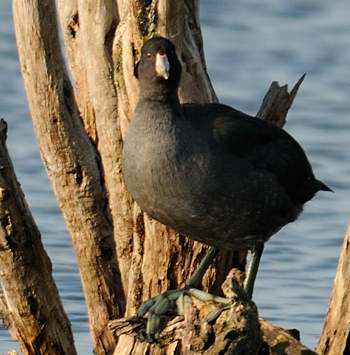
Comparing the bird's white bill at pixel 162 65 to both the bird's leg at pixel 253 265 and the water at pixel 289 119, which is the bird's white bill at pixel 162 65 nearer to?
the bird's leg at pixel 253 265

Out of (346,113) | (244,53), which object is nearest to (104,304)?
(346,113)

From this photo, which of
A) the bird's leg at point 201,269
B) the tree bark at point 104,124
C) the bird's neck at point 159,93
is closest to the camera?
the bird's neck at point 159,93

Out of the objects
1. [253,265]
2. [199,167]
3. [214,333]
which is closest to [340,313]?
[253,265]

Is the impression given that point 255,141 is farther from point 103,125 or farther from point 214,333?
point 214,333

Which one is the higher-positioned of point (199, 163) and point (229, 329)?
point (199, 163)

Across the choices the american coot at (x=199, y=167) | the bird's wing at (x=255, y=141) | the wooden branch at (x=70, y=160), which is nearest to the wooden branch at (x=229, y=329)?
the american coot at (x=199, y=167)

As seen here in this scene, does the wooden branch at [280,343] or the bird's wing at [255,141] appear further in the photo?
the bird's wing at [255,141]

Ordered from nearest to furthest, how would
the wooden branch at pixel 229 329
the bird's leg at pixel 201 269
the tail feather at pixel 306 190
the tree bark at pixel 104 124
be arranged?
the wooden branch at pixel 229 329 < the bird's leg at pixel 201 269 < the tree bark at pixel 104 124 < the tail feather at pixel 306 190

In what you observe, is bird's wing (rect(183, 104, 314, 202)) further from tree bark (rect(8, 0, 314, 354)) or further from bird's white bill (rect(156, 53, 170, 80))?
tree bark (rect(8, 0, 314, 354))

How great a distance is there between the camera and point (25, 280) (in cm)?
966

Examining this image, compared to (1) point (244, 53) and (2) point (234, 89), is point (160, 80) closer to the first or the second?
(2) point (234, 89)

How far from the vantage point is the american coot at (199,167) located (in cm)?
868

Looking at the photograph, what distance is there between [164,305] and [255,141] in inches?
39.5

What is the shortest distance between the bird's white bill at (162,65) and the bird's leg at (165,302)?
1.14 m
